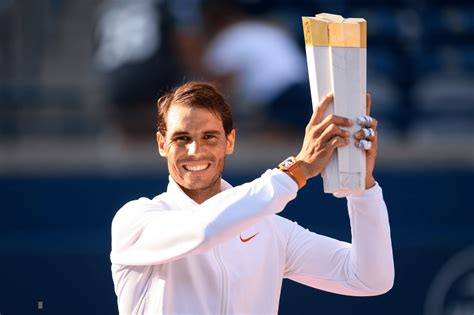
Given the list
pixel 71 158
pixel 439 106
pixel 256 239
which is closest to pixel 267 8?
pixel 439 106

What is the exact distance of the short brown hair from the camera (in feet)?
10.6

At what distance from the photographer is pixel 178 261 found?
316 cm

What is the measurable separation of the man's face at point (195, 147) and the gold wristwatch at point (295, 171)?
0.28 metres

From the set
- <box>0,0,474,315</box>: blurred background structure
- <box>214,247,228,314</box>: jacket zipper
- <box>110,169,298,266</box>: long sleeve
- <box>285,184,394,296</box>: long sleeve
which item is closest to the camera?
<box>110,169,298,266</box>: long sleeve

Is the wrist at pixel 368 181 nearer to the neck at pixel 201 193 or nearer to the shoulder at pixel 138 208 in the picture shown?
the neck at pixel 201 193

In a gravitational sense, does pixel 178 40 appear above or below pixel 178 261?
above

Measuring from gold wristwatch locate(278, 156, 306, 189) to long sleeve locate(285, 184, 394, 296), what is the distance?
0.29m

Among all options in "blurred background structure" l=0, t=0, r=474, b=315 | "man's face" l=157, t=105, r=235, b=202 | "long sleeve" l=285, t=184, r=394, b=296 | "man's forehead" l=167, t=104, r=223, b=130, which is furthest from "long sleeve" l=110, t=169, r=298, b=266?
"blurred background structure" l=0, t=0, r=474, b=315

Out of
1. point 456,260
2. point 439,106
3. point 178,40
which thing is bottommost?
point 456,260

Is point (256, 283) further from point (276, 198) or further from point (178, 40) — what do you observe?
point (178, 40)

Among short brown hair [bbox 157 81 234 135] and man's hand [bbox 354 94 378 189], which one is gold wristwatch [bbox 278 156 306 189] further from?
short brown hair [bbox 157 81 234 135]

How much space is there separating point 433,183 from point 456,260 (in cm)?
50

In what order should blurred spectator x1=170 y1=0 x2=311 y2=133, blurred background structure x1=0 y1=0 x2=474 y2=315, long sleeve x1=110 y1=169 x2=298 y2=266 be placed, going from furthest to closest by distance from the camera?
1. blurred spectator x1=170 y1=0 x2=311 y2=133
2. blurred background structure x1=0 y1=0 x2=474 y2=315
3. long sleeve x1=110 y1=169 x2=298 y2=266

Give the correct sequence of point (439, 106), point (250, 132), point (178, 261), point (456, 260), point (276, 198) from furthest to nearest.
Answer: point (439, 106) < point (250, 132) < point (456, 260) < point (178, 261) < point (276, 198)
